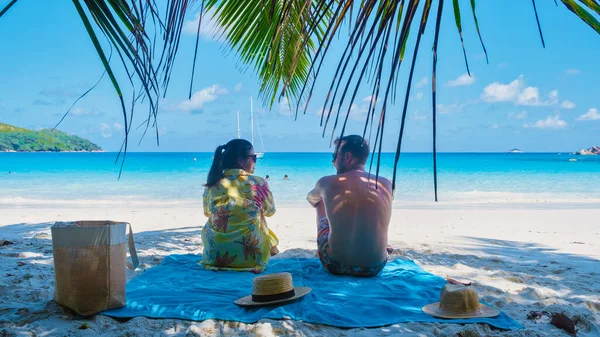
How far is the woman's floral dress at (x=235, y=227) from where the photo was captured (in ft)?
12.9

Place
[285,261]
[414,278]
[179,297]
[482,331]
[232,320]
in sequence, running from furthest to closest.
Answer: [285,261] → [414,278] → [179,297] → [232,320] → [482,331]

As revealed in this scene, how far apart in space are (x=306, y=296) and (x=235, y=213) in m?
1.06

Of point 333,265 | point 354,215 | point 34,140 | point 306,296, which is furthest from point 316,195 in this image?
point 34,140

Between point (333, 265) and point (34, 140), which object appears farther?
point (34, 140)

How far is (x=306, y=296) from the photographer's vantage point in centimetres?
312

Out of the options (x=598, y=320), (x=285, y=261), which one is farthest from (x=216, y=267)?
(x=598, y=320)

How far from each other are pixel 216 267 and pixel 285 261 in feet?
2.05

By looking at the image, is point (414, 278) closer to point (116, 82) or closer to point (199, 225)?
point (116, 82)

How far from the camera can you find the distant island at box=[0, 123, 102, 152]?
59297 millimetres

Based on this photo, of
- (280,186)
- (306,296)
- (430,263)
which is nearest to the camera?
(306,296)

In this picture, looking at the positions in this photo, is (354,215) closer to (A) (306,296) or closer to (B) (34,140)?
(A) (306,296)

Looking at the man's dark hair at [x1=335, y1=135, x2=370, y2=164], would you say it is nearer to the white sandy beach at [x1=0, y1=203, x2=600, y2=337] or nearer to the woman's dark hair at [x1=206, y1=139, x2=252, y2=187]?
the woman's dark hair at [x1=206, y1=139, x2=252, y2=187]

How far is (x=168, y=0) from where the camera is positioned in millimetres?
1067

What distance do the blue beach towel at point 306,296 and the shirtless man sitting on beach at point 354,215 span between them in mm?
124
